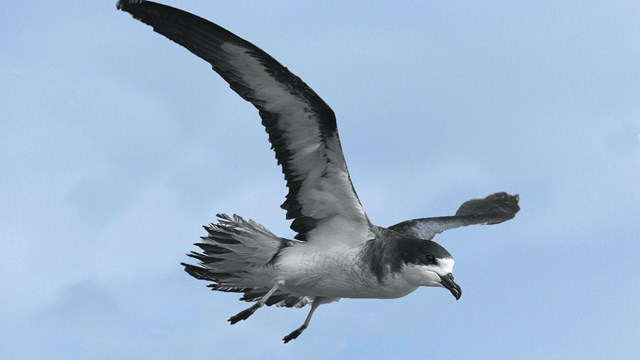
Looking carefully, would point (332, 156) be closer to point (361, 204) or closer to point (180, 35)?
point (361, 204)

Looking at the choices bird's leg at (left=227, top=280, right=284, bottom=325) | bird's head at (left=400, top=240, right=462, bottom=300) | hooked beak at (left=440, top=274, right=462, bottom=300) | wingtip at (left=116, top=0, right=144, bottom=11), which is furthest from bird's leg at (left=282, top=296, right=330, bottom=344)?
wingtip at (left=116, top=0, right=144, bottom=11)

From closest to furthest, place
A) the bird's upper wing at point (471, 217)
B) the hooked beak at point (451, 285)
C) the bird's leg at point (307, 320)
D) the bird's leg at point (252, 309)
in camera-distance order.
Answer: the hooked beak at point (451, 285)
the bird's leg at point (252, 309)
the bird's leg at point (307, 320)
the bird's upper wing at point (471, 217)

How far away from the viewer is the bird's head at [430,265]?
14.1m

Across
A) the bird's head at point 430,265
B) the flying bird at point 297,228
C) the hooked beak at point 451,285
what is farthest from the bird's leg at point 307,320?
the hooked beak at point 451,285

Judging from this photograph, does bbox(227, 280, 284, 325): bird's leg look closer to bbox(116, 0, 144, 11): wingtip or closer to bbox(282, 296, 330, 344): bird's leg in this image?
bbox(282, 296, 330, 344): bird's leg

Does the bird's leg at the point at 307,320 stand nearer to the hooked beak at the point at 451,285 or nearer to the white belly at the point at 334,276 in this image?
the white belly at the point at 334,276

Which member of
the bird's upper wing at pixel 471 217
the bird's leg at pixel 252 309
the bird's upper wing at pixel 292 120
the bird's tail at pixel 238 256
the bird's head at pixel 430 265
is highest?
the bird's upper wing at pixel 471 217

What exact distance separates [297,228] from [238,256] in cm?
93

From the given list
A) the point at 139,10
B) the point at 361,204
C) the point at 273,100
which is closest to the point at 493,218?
the point at 361,204

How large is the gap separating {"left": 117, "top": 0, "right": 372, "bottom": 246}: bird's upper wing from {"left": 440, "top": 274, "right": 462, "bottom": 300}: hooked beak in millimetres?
1287

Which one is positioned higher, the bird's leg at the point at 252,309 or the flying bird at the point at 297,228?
the flying bird at the point at 297,228

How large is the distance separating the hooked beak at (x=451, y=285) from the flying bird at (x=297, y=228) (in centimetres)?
1

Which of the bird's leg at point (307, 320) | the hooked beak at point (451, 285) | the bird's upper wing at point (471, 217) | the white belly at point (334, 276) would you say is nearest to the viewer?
the hooked beak at point (451, 285)

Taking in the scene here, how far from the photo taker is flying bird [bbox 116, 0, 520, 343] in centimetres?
1413
